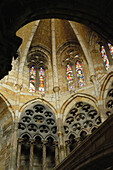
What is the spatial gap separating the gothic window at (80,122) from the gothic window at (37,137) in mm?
631

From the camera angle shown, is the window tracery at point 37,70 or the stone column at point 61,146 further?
the window tracery at point 37,70

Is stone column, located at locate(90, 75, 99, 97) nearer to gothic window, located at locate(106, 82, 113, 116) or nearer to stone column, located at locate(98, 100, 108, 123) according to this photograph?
stone column, located at locate(98, 100, 108, 123)

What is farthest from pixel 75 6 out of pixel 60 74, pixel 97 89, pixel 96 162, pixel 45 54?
pixel 45 54

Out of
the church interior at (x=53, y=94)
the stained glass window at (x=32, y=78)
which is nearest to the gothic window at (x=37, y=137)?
the church interior at (x=53, y=94)

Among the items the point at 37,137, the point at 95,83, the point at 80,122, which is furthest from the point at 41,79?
the point at 37,137

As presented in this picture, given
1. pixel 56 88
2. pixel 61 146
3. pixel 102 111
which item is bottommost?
pixel 61 146

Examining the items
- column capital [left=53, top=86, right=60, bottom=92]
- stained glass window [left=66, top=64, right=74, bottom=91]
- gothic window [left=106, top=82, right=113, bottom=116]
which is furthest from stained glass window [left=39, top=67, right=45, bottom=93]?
gothic window [left=106, top=82, right=113, bottom=116]

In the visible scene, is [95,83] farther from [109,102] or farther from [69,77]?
[69,77]

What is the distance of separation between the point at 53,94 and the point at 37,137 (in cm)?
263

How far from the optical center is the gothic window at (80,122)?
10.6 metres

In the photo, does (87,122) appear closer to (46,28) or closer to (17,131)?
(17,131)

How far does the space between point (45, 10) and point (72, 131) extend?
6117 mm

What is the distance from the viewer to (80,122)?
1100 centimetres

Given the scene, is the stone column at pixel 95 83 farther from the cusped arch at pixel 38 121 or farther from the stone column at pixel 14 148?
the stone column at pixel 14 148
